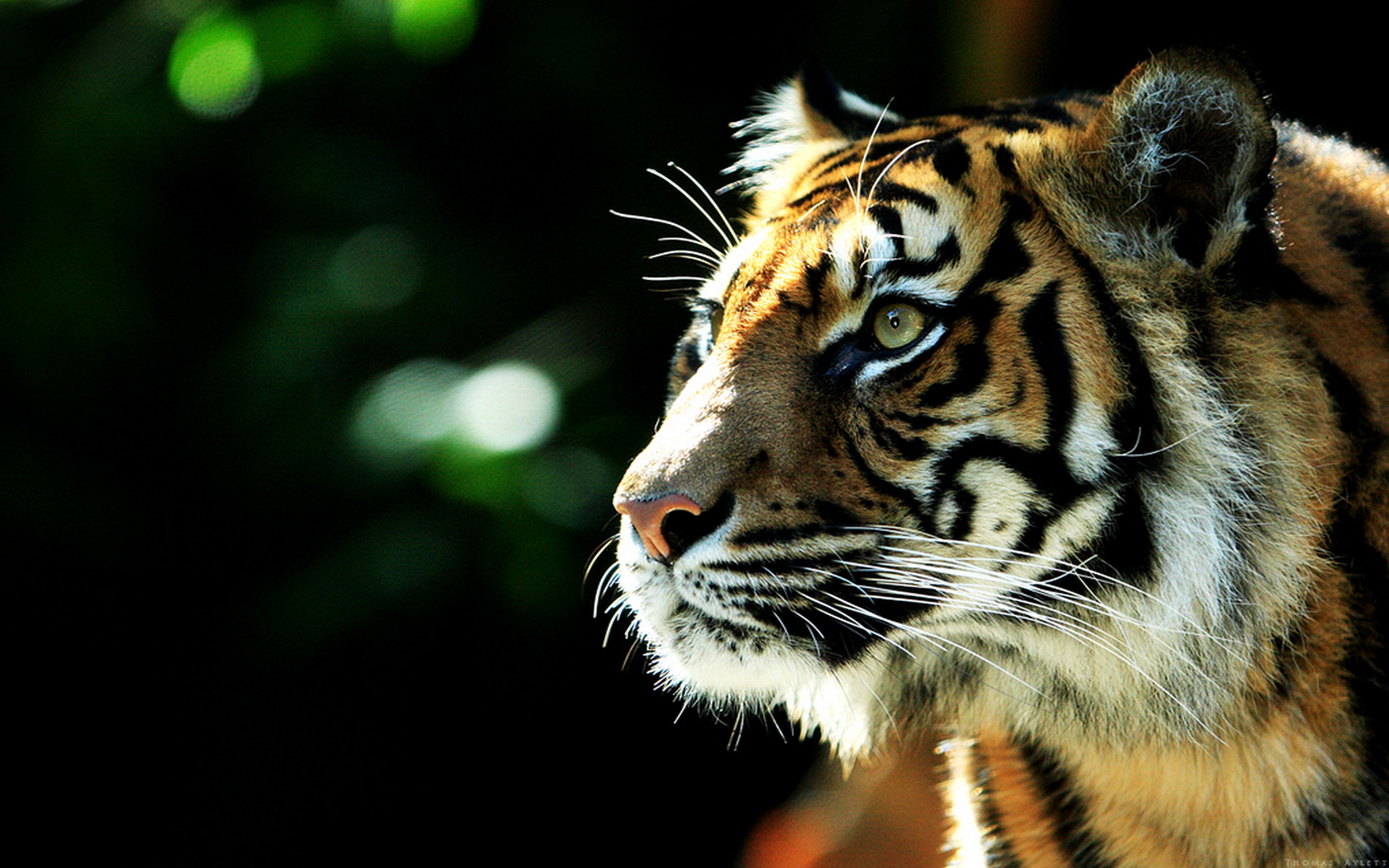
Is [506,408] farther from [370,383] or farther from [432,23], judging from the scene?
[432,23]

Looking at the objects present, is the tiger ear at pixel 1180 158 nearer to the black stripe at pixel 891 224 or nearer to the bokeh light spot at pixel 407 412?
the black stripe at pixel 891 224

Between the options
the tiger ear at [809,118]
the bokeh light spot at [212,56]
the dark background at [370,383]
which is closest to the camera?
the tiger ear at [809,118]

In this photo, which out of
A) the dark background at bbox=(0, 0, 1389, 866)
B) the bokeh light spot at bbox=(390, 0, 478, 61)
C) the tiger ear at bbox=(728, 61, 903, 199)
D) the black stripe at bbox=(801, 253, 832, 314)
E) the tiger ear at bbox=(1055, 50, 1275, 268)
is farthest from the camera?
the dark background at bbox=(0, 0, 1389, 866)

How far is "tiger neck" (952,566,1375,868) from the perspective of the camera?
1058 millimetres

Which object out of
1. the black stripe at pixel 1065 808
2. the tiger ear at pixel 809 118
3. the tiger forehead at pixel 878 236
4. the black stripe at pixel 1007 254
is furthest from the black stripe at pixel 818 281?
the black stripe at pixel 1065 808

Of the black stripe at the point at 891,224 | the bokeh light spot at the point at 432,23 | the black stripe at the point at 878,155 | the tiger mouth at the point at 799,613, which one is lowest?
the tiger mouth at the point at 799,613

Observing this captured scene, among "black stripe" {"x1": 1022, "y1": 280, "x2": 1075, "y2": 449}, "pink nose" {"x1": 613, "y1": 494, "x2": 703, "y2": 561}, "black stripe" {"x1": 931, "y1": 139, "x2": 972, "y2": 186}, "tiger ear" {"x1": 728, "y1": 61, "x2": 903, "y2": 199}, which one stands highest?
"tiger ear" {"x1": 728, "y1": 61, "x2": 903, "y2": 199}

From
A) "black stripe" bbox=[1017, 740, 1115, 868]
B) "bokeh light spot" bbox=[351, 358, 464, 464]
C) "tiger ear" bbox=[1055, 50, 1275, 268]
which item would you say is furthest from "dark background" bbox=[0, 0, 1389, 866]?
"tiger ear" bbox=[1055, 50, 1275, 268]

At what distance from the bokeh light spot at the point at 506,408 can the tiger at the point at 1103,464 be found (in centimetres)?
115

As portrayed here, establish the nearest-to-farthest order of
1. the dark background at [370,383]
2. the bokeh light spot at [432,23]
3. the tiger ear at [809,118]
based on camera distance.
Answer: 1. the tiger ear at [809,118]
2. the bokeh light spot at [432,23]
3. the dark background at [370,383]

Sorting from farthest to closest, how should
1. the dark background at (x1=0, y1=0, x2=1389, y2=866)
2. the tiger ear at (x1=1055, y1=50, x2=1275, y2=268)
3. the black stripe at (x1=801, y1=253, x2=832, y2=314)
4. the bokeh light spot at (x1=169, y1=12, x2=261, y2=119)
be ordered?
1. the dark background at (x1=0, y1=0, x2=1389, y2=866)
2. the bokeh light spot at (x1=169, y1=12, x2=261, y2=119)
3. the black stripe at (x1=801, y1=253, x2=832, y2=314)
4. the tiger ear at (x1=1055, y1=50, x2=1275, y2=268)

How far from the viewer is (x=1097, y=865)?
120 cm

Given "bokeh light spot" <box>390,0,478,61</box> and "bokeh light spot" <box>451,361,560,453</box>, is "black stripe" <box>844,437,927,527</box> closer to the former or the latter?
"bokeh light spot" <box>451,361,560,453</box>

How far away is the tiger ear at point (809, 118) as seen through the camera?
1510 millimetres
